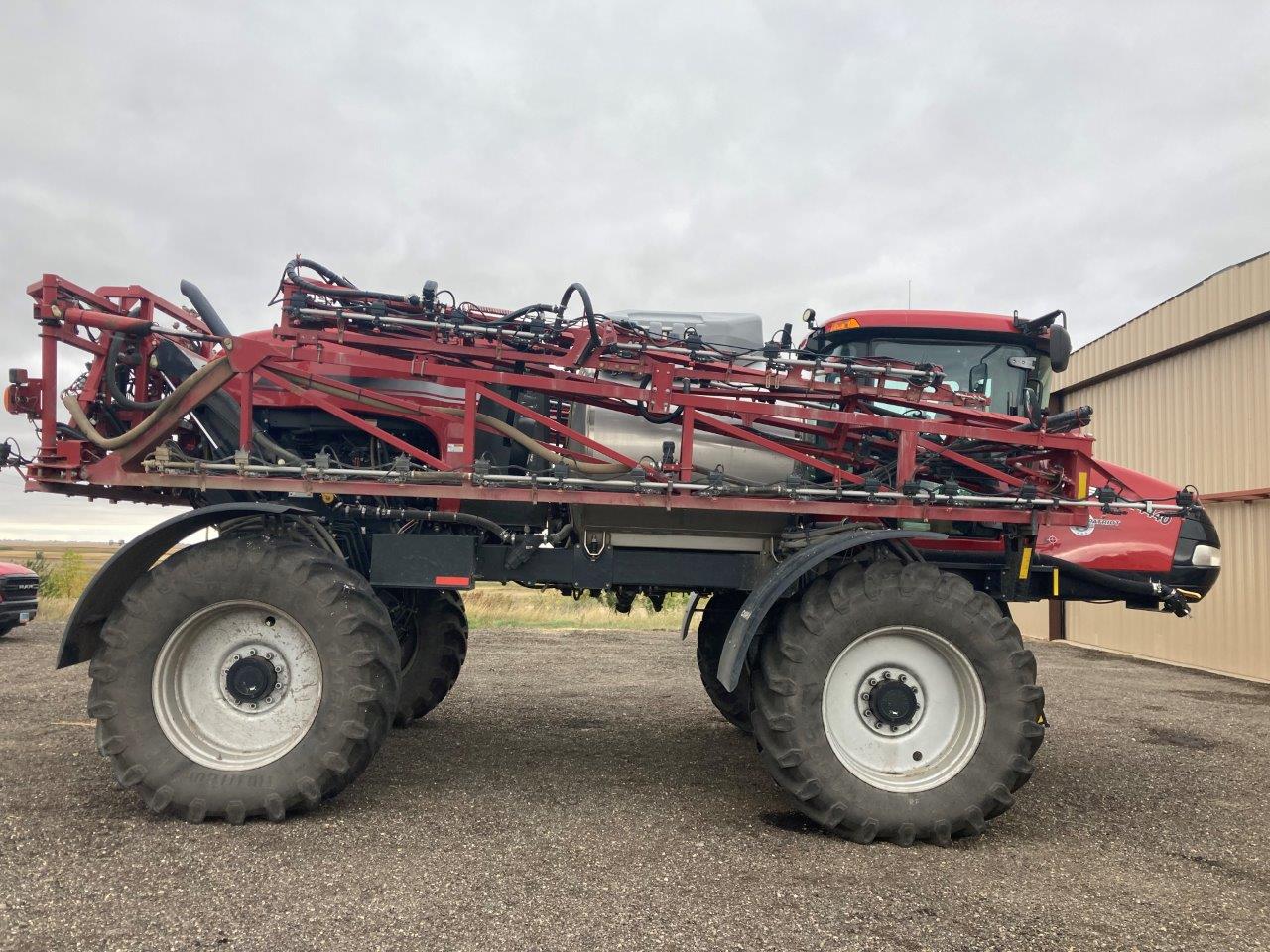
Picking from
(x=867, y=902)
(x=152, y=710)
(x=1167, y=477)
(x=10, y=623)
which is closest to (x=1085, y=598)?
(x=867, y=902)

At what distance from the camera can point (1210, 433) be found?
Answer: 11.3 metres

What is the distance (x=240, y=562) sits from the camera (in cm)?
411

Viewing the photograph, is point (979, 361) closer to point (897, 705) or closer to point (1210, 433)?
point (897, 705)

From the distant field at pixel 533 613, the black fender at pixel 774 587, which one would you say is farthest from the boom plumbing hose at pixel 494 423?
the distant field at pixel 533 613

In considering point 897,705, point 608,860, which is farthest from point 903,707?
point 608,860

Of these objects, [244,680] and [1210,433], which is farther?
[1210,433]

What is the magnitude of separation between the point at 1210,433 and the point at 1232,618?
2.37m

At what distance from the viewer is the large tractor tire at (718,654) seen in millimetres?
5852

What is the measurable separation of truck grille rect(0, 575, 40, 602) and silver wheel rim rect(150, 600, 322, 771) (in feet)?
29.0

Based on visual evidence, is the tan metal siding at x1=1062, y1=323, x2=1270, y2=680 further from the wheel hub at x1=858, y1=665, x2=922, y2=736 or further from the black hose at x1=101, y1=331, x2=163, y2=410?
the black hose at x1=101, y1=331, x2=163, y2=410

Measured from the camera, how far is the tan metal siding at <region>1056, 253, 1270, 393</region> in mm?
10305

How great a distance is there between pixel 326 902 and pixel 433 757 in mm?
2186

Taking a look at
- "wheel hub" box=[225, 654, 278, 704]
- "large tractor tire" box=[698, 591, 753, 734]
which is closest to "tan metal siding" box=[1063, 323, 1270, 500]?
"large tractor tire" box=[698, 591, 753, 734]

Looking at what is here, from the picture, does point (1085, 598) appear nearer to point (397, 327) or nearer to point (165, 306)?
point (397, 327)
